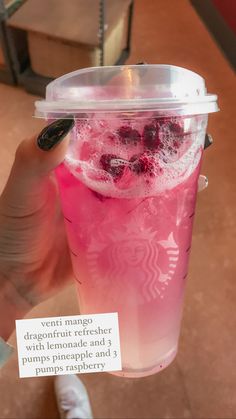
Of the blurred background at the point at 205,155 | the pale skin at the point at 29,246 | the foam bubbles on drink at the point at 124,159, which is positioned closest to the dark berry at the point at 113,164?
the foam bubbles on drink at the point at 124,159

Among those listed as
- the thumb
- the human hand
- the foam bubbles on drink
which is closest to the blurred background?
the human hand

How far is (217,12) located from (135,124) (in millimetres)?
1518

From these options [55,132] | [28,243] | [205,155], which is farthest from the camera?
[205,155]

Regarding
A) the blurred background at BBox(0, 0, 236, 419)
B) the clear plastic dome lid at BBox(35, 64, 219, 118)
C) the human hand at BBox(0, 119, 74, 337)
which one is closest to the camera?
the clear plastic dome lid at BBox(35, 64, 219, 118)

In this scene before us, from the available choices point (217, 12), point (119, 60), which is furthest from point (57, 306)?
point (217, 12)

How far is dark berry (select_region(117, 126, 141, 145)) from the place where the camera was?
→ 0.47m

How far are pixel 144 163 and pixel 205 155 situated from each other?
983mm

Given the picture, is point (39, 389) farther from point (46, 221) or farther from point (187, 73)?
point (187, 73)

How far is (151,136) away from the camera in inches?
18.6

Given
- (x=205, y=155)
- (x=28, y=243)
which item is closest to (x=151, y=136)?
(x=28, y=243)
